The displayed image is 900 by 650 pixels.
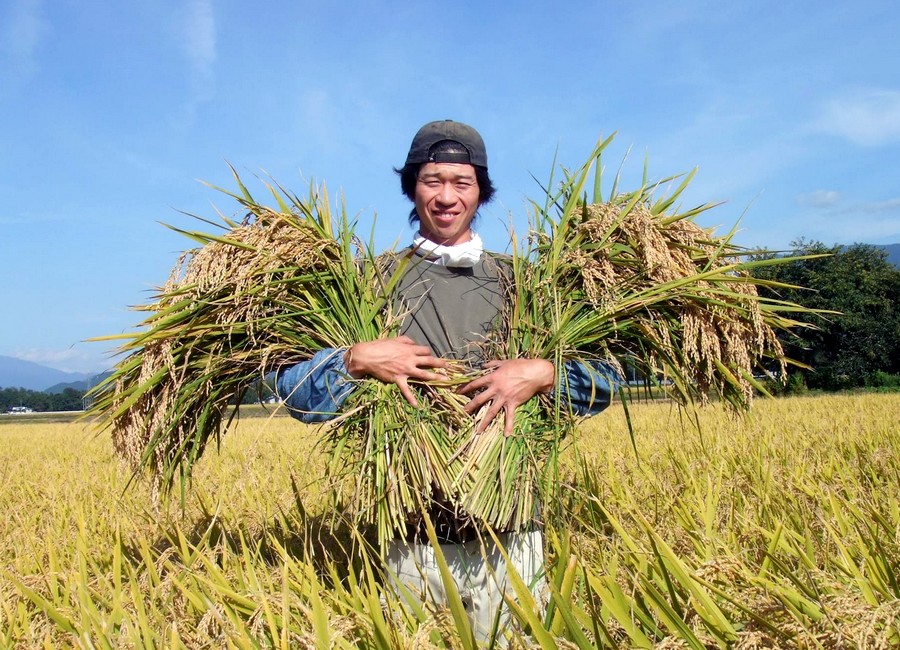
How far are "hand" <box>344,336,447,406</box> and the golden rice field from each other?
0.39 metres

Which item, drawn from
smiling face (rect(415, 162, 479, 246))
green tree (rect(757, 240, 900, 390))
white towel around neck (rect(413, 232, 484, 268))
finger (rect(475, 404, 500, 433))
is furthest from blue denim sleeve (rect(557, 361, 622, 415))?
green tree (rect(757, 240, 900, 390))

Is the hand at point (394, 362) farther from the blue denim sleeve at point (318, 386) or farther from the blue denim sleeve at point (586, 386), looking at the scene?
the blue denim sleeve at point (586, 386)

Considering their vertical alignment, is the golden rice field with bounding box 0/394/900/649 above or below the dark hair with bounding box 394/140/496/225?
below

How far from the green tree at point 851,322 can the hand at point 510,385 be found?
30.7 metres

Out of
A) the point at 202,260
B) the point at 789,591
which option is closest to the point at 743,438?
the point at 789,591

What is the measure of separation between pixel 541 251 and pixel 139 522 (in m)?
2.90

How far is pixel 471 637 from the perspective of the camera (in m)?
1.48

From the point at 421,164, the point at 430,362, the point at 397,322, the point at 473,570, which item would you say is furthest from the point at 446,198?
the point at 473,570

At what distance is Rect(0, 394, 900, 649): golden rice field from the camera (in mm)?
1655

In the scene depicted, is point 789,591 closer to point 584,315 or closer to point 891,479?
point 584,315

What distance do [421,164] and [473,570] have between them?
1305 millimetres

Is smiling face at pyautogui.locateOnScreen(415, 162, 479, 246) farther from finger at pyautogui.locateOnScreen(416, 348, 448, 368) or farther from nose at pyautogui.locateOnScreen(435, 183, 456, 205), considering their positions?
finger at pyautogui.locateOnScreen(416, 348, 448, 368)

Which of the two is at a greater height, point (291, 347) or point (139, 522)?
point (291, 347)

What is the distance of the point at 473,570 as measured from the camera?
223 centimetres
